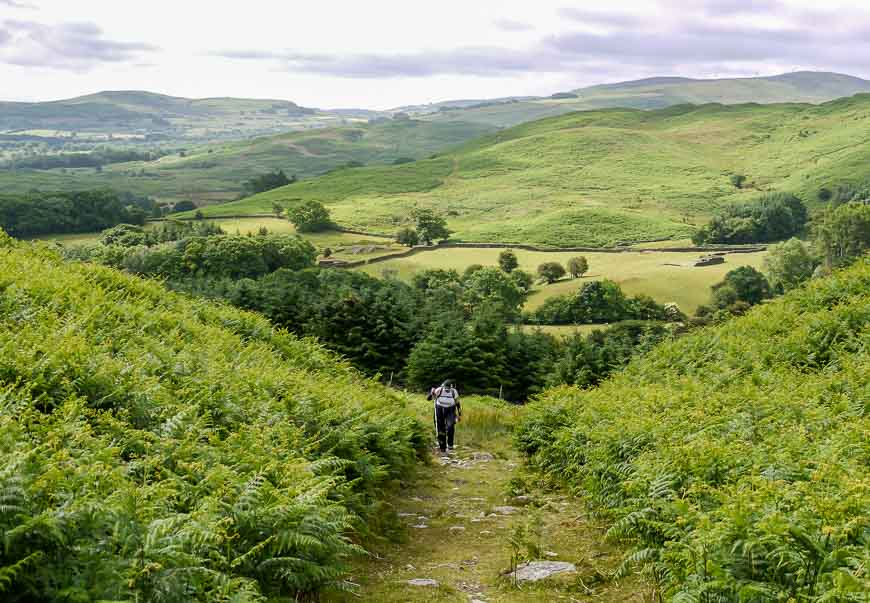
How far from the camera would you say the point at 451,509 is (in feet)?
49.6

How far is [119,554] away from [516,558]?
18.2 ft

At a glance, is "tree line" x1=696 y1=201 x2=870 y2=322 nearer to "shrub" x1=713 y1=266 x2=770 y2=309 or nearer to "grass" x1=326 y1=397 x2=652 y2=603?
"shrub" x1=713 y1=266 x2=770 y2=309

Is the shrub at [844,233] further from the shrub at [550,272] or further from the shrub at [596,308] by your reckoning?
the shrub at [550,272]

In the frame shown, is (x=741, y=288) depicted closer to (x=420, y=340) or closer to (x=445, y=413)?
(x=420, y=340)

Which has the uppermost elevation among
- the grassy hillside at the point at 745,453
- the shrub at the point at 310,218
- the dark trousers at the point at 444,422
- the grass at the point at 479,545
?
the grassy hillside at the point at 745,453

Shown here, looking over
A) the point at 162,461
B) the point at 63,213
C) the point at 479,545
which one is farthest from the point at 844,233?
the point at 63,213

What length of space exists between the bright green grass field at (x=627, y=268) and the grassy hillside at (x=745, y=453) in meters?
98.3

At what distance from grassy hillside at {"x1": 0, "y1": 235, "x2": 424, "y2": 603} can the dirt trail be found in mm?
656

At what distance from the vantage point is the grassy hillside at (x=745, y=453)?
22.9ft

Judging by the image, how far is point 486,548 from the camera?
1208 cm

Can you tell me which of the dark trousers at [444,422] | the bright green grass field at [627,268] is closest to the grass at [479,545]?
the dark trousers at [444,422]

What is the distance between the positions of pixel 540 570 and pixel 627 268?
132896 mm

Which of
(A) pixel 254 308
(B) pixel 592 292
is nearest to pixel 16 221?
(B) pixel 592 292

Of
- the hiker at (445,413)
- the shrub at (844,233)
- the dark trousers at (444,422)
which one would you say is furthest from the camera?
the shrub at (844,233)
